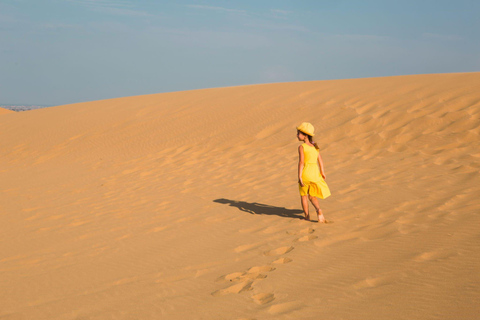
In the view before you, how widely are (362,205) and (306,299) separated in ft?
9.41

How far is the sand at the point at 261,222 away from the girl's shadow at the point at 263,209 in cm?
5

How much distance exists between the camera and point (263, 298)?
10.4ft

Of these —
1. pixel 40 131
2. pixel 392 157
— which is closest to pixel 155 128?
pixel 40 131

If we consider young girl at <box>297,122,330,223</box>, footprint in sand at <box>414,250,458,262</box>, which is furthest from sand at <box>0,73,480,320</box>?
young girl at <box>297,122,330,223</box>

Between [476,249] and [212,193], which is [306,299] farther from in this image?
[212,193]

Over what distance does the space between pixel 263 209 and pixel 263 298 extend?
2932 millimetres

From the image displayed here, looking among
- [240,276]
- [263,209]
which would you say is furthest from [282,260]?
[263,209]

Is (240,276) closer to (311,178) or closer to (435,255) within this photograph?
(435,255)

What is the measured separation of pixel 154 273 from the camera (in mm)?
3986

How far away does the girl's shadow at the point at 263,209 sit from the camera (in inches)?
226

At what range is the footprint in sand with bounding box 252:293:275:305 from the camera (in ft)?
10.2

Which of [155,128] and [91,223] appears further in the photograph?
[155,128]

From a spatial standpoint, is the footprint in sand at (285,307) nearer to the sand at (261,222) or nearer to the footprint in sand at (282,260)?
the sand at (261,222)

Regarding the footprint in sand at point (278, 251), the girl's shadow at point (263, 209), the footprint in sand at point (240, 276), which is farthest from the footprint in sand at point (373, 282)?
the girl's shadow at point (263, 209)
